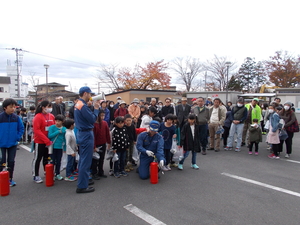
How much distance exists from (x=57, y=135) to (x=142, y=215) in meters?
2.56

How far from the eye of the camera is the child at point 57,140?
14.6 ft

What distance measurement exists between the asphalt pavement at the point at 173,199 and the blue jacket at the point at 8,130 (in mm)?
933

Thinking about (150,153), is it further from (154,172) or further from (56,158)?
(56,158)

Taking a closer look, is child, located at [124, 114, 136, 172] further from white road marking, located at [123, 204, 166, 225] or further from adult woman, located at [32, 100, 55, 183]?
white road marking, located at [123, 204, 166, 225]

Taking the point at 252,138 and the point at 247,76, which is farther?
the point at 247,76

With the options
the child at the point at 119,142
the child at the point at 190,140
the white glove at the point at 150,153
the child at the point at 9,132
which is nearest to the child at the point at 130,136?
the child at the point at 119,142

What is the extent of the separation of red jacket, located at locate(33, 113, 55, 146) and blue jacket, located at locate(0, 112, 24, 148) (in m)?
0.36

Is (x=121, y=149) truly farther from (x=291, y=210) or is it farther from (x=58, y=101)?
(x=58, y=101)

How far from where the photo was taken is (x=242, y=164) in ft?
19.3

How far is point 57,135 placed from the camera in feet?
14.6

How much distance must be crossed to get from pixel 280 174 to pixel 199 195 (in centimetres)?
264

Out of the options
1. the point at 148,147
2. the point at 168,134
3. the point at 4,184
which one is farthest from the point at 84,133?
the point at 168,134

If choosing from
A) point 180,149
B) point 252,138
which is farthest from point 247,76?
point 180,149

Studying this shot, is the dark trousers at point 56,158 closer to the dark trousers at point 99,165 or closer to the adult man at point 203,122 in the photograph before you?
the dark trousers at point 99,165
